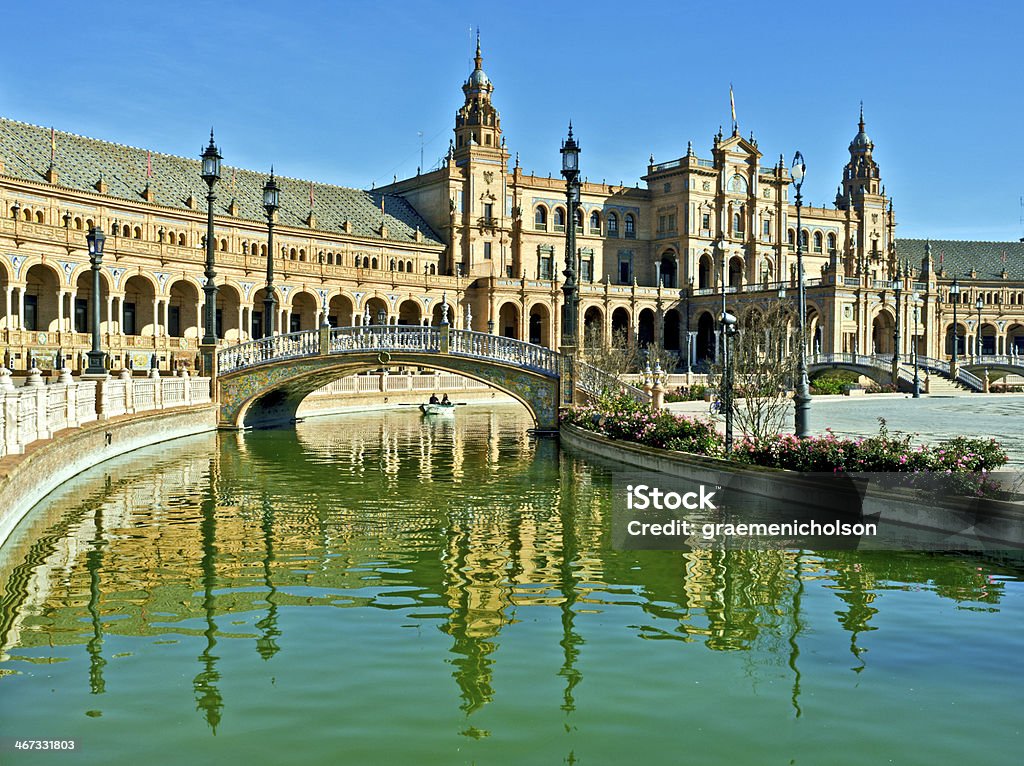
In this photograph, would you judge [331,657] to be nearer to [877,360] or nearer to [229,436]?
[229,436]

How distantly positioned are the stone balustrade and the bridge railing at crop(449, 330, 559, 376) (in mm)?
8920

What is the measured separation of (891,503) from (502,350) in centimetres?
2009

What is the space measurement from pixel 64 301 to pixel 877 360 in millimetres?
50586

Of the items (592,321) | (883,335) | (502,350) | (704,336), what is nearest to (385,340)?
(502,350)

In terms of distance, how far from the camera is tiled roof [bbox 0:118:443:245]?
6034cm

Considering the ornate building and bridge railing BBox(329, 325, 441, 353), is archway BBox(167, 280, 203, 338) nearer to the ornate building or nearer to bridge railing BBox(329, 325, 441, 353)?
the ornate building

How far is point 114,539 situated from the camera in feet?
49.4

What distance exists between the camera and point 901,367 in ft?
218

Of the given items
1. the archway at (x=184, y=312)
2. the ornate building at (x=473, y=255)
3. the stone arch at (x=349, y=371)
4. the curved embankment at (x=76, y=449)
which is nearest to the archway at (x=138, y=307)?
the ornate building at (x=473, y=255)

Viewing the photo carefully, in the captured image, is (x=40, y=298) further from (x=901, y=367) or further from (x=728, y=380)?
(x=901, y=367)

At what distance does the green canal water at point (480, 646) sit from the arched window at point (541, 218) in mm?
76451

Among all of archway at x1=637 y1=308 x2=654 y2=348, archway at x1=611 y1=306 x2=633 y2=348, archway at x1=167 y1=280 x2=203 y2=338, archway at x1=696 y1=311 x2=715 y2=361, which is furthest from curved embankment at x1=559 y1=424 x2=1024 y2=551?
archway at x1=696 y1=311 x2=715 y2=361

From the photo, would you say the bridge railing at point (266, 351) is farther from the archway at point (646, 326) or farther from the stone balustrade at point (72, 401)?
the archway at point (646, 326)

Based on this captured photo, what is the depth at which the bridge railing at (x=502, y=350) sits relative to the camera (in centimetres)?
3353
